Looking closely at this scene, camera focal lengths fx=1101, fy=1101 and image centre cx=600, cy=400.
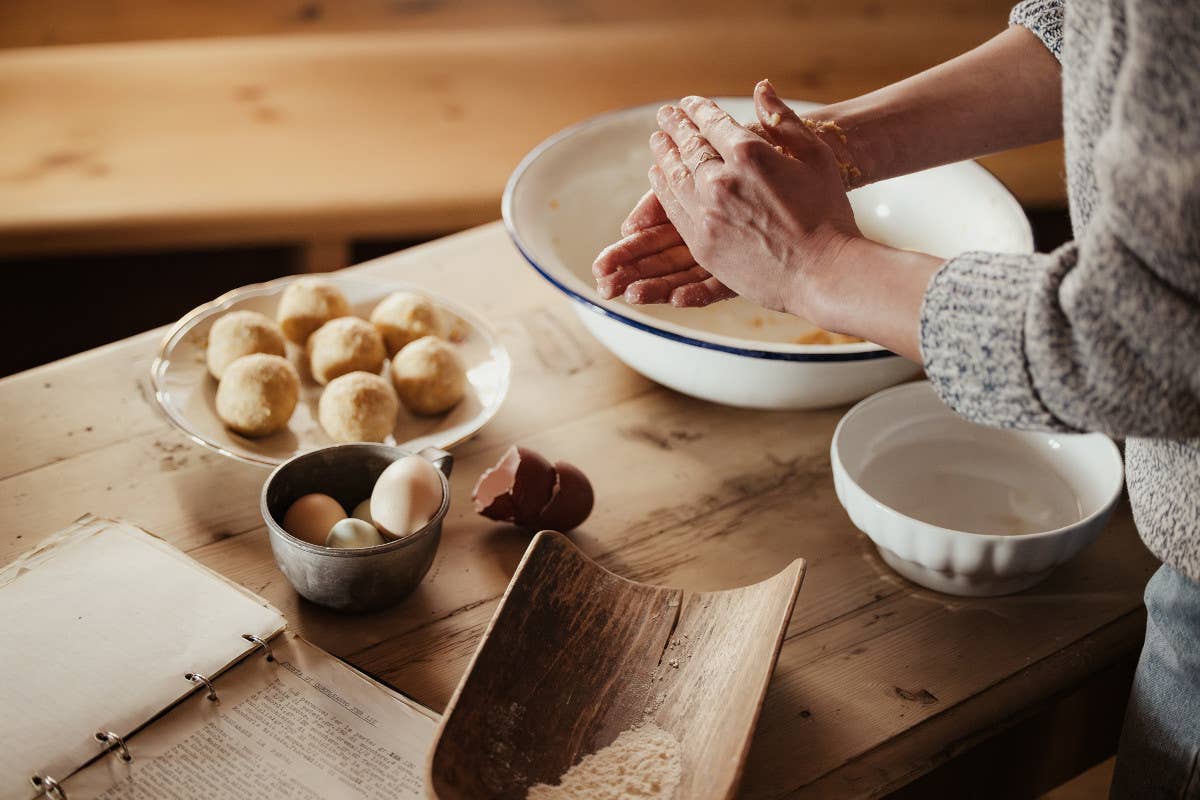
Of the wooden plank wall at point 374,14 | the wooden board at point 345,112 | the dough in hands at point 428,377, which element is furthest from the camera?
the wooden plank wall at point 374,14

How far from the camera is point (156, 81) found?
2.20 metres

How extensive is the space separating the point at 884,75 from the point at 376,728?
196 cm

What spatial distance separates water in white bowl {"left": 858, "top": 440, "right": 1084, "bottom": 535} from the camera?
0.97m

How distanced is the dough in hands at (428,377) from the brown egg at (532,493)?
0.13 m

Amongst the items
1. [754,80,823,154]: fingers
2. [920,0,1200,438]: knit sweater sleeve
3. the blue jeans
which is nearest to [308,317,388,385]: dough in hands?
[754,80,823,154]: fingers

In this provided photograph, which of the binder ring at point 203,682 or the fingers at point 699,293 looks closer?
the binder ring at point 203,682

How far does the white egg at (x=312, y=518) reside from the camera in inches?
34.1

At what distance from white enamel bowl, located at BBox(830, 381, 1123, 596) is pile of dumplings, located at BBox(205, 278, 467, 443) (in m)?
0.39

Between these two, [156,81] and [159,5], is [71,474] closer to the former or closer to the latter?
[156,81]

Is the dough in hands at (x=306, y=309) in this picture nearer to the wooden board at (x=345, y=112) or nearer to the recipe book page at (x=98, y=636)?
the recipe book page at (x=98, y=636)

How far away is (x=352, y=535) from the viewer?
0.85 m

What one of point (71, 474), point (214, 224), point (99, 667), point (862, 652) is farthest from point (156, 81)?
point (862, 652)

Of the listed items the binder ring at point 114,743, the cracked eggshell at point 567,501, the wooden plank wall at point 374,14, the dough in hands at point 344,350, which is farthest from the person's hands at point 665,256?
the wooden plank wall at point 374,14

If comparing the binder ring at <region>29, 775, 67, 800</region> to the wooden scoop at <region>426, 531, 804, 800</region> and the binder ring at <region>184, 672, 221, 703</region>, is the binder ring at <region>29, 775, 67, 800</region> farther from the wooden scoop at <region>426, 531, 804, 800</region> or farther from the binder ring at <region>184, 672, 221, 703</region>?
the wooden scoop at <region>426, 531, 804, 800</region>
